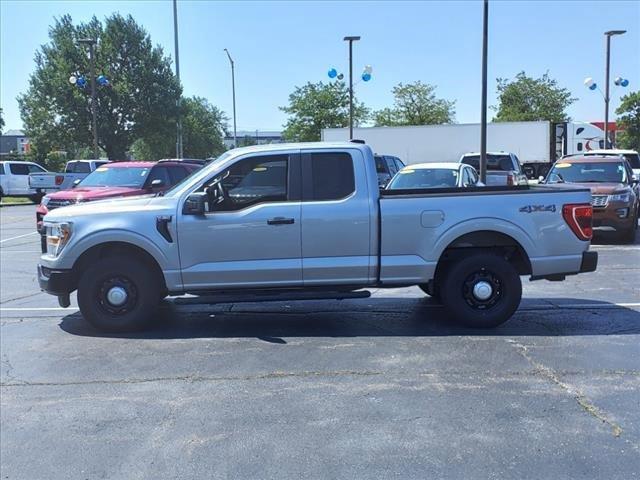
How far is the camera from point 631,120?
48.9m

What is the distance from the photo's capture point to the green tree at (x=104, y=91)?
42.9 metres

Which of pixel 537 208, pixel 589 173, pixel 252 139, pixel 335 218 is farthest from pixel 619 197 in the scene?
pixel 252 139

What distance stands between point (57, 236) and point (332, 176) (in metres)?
2.95

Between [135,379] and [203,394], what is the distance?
73cm

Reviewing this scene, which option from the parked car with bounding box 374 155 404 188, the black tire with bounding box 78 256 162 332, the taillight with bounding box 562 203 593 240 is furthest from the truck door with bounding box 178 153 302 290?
the parked car with bounding box 374 155 404 188

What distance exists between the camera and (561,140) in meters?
34.6

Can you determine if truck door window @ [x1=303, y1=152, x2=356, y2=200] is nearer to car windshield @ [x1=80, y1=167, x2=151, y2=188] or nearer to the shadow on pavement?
the shadow on pavement

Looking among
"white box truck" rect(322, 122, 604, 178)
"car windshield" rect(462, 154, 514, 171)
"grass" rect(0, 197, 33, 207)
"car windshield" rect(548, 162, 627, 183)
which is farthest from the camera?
"white box truck" rect(322, 122, 604, 178)

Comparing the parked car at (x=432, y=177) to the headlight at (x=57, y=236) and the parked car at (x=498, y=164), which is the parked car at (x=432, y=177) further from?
the headlight at (x=57, y=236)

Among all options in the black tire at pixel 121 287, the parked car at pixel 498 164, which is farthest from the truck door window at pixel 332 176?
the parked car at pixel 498 164

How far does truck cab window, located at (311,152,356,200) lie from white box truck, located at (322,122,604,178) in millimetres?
26077

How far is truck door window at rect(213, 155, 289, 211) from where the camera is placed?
6371 mm

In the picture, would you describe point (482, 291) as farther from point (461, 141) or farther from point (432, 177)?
point (461, 141)

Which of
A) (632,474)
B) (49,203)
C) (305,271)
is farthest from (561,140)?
(632,474)
